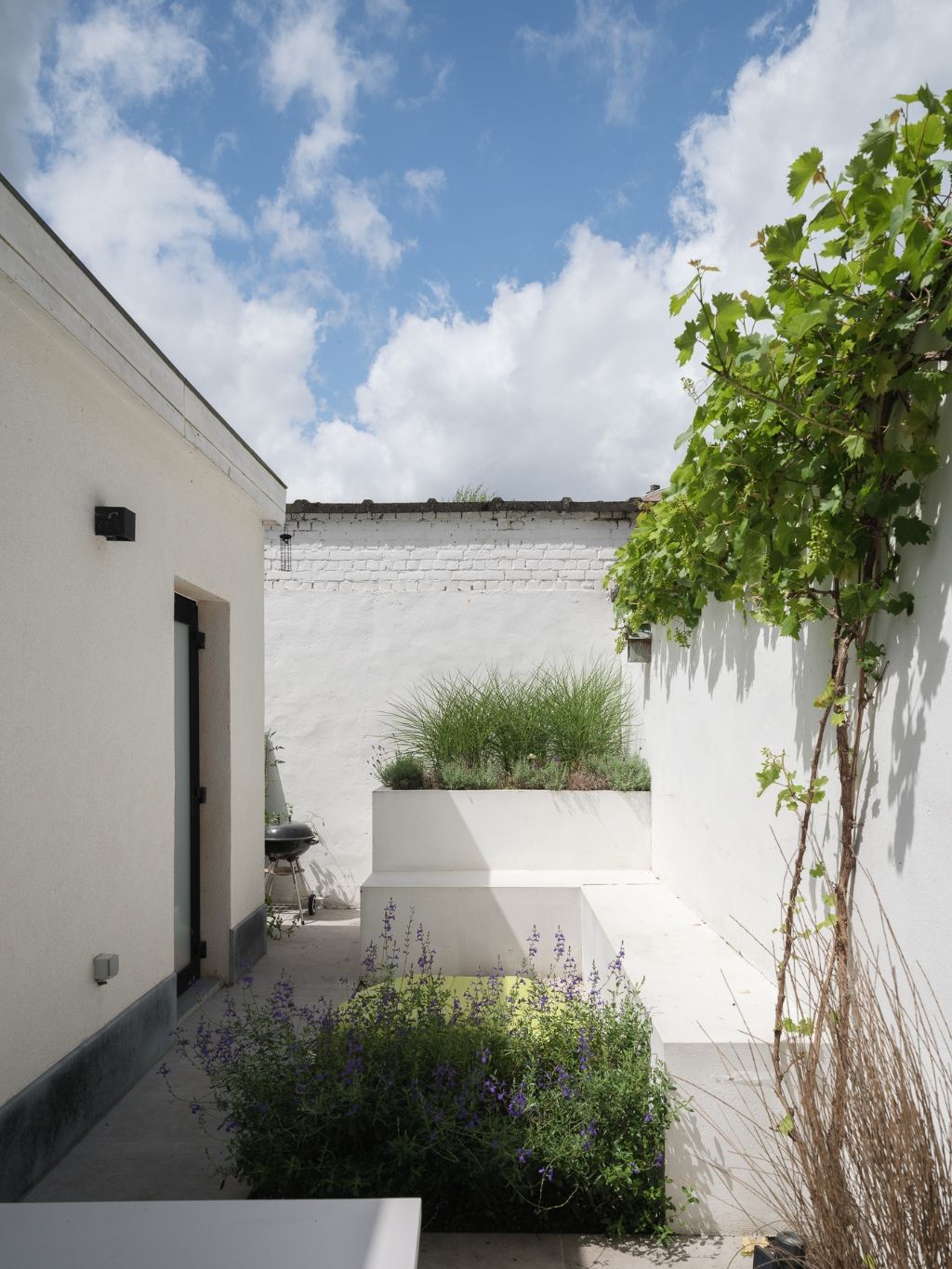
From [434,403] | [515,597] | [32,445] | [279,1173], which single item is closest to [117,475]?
[32,445]

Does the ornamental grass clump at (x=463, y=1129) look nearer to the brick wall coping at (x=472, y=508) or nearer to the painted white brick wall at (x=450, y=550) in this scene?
the painted white brick wall at (x=450, y=550)

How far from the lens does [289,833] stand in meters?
6.47

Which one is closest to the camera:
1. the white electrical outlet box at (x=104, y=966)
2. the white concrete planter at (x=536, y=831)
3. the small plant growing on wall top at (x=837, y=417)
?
the small plant growing on wall top at (x=837, y=417)

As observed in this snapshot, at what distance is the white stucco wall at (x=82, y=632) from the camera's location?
276cm

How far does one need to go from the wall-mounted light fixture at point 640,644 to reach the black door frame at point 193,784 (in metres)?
2.75

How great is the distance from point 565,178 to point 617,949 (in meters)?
4.40

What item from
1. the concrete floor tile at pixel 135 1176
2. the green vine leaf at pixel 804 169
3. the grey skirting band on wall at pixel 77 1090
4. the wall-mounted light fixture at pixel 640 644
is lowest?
the concrete floor tile at pixel 135 1176

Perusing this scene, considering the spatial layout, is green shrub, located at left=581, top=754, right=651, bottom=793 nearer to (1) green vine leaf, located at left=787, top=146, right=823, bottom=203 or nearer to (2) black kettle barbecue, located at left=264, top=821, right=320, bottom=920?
(2) black kettle barbecue, located at left=264, top=821, right=320, bottom=920

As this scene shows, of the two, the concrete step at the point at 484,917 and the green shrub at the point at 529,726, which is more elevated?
the green shrub at the point at 529,726

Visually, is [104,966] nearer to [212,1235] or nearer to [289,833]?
[212,1235]

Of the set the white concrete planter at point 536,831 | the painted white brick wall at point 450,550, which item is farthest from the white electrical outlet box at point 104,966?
the painted white brick wall at point 450,550

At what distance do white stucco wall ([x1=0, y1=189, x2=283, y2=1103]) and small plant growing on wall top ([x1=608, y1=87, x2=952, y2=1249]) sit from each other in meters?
2.11

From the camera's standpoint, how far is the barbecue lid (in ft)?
21.0

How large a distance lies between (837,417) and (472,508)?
17.2 feet
